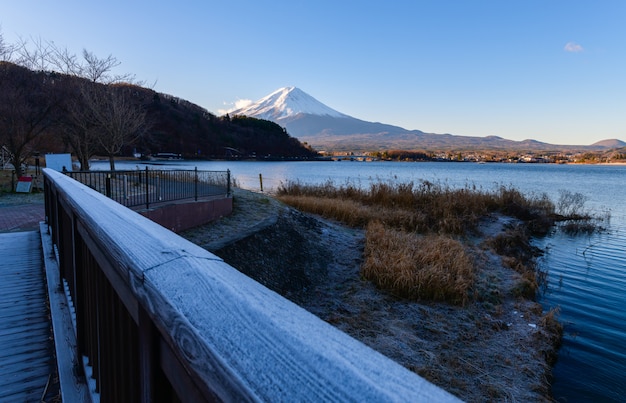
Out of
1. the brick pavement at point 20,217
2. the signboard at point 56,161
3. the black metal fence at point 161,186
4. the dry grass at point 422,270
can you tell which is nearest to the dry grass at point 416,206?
the dry grass at point 422,270

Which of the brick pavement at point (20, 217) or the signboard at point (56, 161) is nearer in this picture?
the brick pavement at point (20, 217)

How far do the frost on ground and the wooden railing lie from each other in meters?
5.27

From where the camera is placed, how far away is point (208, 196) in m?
12.6

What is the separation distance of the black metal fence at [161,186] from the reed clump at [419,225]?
5.10 metres

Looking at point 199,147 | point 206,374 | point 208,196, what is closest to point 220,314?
point 206,374

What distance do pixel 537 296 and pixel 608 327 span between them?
167 cm

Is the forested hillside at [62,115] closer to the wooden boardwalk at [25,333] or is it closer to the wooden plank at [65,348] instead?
the wooden boardwalk at [25,333]

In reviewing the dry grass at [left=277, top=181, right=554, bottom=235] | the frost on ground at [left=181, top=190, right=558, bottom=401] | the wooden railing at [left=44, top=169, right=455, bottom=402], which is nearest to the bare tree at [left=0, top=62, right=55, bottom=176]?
the dry grass at [left=277, top=181, right=554, bottom=235]

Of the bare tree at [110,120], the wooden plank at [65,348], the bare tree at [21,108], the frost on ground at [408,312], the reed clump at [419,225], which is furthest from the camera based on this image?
the bare tree at [110,120]

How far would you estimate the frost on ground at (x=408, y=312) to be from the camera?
230 inches

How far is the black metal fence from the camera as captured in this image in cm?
1001

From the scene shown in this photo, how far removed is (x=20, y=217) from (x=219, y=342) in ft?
43.0

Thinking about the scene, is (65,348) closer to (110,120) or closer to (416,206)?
(416,206)

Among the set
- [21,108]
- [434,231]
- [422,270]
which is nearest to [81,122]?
[21,108]
